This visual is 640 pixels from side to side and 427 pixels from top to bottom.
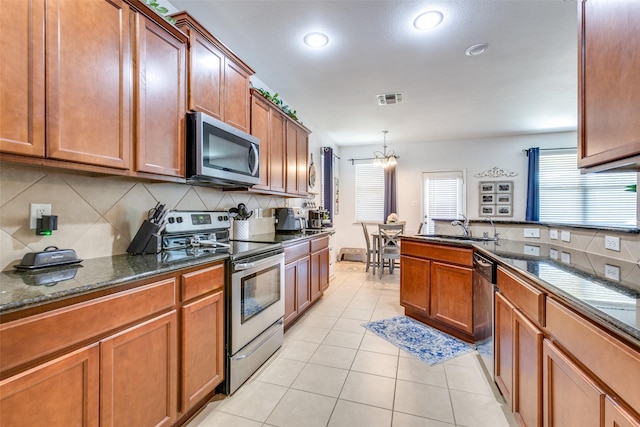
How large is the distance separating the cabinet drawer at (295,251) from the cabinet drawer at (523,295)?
164cm

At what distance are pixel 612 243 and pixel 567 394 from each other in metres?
1.19

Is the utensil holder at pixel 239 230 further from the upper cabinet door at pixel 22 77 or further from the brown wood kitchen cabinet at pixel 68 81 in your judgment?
the upper cabinet door at pixel 22 77

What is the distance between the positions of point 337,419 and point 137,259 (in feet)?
4.72

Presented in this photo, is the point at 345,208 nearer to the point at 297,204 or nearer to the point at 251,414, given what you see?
the point at 297,204

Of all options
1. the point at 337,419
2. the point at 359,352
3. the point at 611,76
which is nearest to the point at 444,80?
the point at 611,76

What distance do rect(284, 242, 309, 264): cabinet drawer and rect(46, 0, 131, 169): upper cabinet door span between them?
4.80 ft

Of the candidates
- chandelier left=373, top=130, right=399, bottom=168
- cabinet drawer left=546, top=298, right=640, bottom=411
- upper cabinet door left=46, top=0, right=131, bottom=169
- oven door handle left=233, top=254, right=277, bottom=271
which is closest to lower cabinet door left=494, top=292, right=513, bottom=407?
cabinet drawer left=546, top=298, right=640, bottom=411

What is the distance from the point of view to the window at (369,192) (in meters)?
6.45

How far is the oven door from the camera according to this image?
1802 mm

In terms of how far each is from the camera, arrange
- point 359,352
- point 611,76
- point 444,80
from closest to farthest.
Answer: point 611,76
point 359,352
point 444,80

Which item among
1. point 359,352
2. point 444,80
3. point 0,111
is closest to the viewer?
point 0,111

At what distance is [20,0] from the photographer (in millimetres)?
1060

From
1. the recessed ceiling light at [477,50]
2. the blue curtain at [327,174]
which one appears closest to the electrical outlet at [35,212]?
the recessed ceiling light at [477,50]

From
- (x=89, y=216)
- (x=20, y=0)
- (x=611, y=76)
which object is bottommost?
(x=89, y=216)
